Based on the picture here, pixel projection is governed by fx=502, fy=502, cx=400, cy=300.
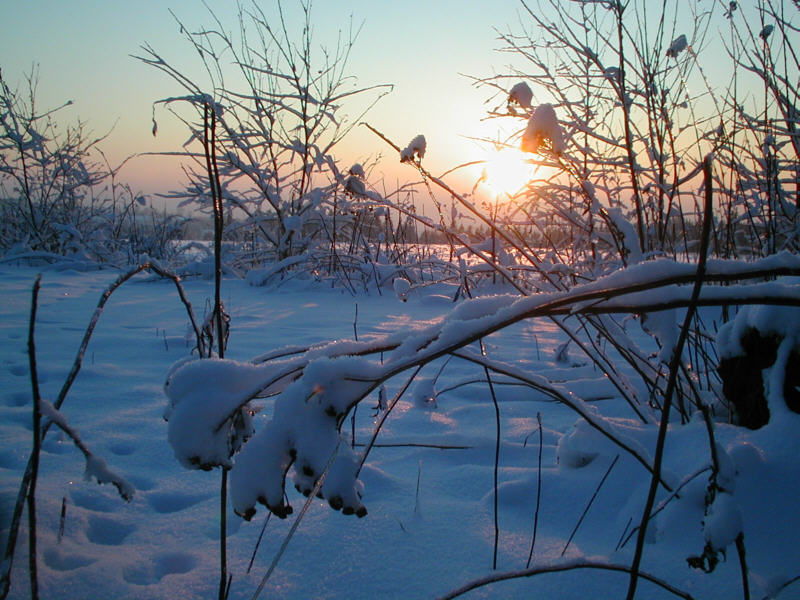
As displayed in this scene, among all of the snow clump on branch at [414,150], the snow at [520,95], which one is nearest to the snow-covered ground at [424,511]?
the snow clump on branch at [414,150]

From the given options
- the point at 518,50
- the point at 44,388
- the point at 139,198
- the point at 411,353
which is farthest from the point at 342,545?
the point at 139,198

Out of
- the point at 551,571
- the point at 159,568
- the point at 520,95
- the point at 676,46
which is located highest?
the point at 676,46

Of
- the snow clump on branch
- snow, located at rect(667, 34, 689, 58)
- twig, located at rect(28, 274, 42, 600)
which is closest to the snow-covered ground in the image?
twig, located at rect(28, 274, 42, 600)

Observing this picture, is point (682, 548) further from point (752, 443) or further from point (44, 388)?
point (44, 388)

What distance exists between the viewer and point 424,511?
0.98 m

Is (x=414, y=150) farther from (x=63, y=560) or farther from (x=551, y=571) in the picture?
(x=63, y=560)

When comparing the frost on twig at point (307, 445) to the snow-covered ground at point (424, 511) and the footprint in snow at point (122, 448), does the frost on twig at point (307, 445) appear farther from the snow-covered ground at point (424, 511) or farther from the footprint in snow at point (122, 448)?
the footprint in snow at point (122, 448)

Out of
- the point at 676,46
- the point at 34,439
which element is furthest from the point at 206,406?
the point at 676,46

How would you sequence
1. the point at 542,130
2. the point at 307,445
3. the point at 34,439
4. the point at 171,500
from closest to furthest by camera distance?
the point at 307,445
the point at 34,439
the point at 171,500
the point at 542,130

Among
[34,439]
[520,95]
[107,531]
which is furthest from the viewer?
[520,95]

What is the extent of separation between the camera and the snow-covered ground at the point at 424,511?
2.52 ft

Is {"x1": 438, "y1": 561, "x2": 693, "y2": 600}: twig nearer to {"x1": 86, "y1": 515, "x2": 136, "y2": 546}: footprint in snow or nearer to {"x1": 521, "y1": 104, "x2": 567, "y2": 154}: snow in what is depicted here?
{"x1": 86, "y1": 515, "x2": 136, "y2": 546}: footprint in snow

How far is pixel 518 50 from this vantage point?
2916mm

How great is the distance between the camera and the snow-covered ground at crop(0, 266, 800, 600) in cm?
77
